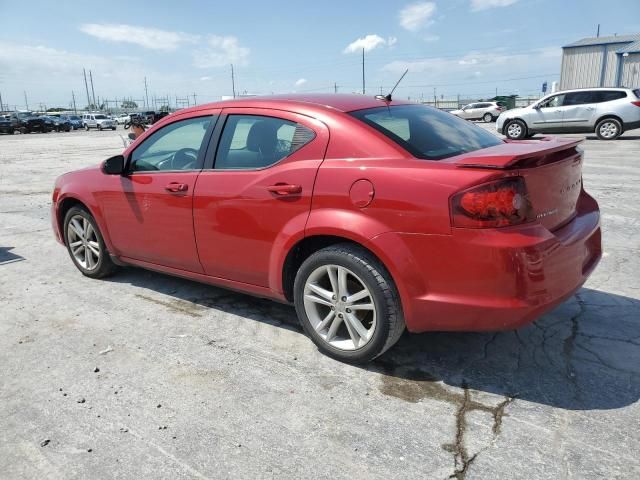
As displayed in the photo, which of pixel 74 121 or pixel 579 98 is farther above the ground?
pixel 579 98

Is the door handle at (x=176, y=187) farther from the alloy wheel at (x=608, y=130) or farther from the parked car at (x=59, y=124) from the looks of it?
the parked car at (x=59, y=124)

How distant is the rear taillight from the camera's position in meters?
2.49

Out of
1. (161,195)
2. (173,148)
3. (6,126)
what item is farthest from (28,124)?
(161,195)

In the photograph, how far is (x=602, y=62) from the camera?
1463 inches

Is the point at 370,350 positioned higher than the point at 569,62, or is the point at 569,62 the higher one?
the point at 569,62

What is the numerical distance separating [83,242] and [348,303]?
3.02 metres

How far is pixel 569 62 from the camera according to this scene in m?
39.4

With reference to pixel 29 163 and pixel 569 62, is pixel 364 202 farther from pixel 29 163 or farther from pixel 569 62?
pixel 569 62

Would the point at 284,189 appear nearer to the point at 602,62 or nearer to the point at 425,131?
the point at 425,131

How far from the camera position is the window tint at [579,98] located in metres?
17.1

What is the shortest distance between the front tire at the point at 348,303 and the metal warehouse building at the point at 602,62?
3930cm

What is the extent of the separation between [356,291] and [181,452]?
130cm

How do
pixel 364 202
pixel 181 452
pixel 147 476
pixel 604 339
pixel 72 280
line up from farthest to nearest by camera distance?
pixel 72 280 < pixel 604 339 < pixel 364 202 < pixel 181 452 < pixel 147 476

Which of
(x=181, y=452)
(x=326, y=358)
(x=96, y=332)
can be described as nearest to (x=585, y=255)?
(x=326, y=358)
